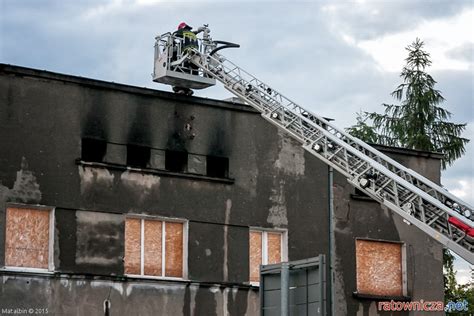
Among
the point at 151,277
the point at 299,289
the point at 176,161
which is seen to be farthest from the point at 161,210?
the point at 299,289

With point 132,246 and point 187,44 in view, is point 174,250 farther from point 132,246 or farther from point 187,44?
point 187,44

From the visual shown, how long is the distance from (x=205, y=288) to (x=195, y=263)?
682 millimetres

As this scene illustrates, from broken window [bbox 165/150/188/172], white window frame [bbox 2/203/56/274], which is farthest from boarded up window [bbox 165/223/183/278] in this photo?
white window frame [bbox 2/203/56/274]

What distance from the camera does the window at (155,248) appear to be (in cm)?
2722

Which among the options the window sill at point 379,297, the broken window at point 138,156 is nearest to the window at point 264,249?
the window sill at point 379,297

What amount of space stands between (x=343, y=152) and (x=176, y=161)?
4292mm

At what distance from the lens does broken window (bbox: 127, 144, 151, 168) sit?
27438 mm

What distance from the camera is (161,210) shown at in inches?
1090

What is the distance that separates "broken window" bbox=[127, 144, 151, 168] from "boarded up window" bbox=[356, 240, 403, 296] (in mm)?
7065

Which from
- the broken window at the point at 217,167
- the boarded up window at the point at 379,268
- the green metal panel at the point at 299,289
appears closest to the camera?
the green metal panel at the point at 299,289

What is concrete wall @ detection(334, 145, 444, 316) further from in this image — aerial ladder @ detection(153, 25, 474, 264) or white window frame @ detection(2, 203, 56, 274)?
white window frame @ detection(2, 203, 56, 274)

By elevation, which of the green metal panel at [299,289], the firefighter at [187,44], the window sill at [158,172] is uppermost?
the firefighter at [187,44]

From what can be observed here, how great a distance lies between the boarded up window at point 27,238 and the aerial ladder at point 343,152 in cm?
585

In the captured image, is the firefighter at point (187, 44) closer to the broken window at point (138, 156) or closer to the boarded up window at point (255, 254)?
the broken window at point (138, 156)
